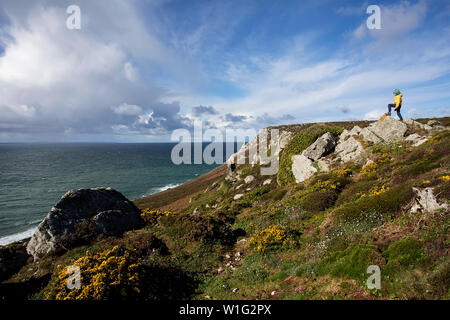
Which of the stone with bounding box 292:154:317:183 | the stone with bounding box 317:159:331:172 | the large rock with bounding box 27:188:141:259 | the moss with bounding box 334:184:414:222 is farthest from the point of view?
the stone with bounding box 292:154:317:183

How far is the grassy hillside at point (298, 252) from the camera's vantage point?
23.0 feet

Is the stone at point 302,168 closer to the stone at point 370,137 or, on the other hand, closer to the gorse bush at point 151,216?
the stone at point 370,137

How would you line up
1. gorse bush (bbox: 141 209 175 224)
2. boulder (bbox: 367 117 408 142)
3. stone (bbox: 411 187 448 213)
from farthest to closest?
boulder (bbox: 367 117 408 142) → gorse bush (bbox: 141 209 175 224) → stone (bbox: 411 187 448 213)

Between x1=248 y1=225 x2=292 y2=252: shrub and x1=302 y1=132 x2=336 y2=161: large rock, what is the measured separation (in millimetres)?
19304

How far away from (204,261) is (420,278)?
990cm

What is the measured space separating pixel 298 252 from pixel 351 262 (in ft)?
12.5

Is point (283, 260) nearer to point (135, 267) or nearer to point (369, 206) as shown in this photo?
point (369, 206)

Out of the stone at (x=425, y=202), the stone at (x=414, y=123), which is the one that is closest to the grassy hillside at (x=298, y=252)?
the stone at (x=425, y=202)

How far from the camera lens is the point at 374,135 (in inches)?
1025

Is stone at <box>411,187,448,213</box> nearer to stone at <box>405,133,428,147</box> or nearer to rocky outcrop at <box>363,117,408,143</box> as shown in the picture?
stone at <box>405,133,428,147</box>

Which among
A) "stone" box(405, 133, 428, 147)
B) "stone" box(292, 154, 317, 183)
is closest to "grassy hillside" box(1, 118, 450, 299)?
"stone" box(405, 133, 428, 147)

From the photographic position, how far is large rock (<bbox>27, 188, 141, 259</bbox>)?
13.0 meters
